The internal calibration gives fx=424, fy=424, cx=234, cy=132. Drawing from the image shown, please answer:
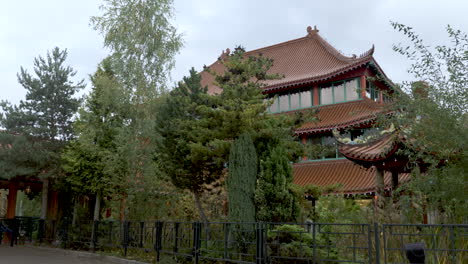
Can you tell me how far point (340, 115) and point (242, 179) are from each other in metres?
10.9

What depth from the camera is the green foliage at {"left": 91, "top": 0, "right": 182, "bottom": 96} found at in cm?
1605

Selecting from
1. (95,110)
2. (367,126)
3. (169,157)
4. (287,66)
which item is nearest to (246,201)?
(169,157)

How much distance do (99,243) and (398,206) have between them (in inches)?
379

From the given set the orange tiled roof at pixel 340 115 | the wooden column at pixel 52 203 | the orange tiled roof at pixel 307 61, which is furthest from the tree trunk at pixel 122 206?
the orange tiled roof at pixel 340 115

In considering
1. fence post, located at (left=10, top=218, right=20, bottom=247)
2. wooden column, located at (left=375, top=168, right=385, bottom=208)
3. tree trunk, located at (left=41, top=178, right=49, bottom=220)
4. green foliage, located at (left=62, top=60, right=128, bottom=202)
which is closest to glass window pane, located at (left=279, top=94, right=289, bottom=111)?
green foliage, located at (left=62, top=60, right=128, bottom=202)

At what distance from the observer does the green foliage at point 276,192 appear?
32.4 ft

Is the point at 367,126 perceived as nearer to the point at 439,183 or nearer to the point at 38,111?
the point at 439,183

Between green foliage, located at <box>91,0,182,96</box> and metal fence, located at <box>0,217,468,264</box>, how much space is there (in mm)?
5359

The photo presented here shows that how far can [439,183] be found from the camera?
25.3ft

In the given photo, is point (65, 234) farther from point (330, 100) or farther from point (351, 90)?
point (351, 90)

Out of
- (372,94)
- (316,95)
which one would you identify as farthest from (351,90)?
(316,95)

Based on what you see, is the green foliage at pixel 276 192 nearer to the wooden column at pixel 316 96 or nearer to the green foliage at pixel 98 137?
the green foliage at pixel 98 137

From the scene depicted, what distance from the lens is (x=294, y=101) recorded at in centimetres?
2198

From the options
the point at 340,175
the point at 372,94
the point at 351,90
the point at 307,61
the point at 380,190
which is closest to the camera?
the point at 380,190
